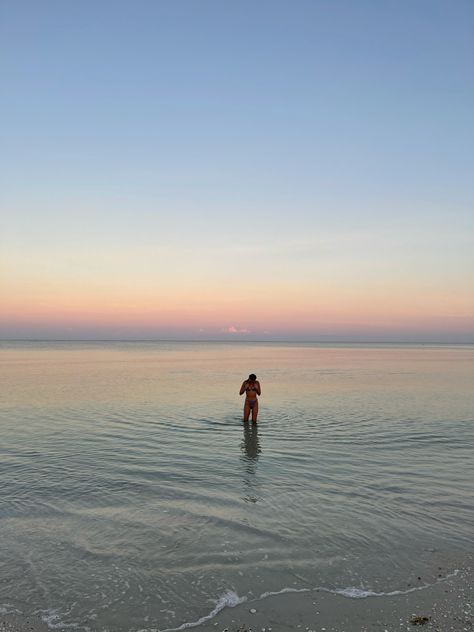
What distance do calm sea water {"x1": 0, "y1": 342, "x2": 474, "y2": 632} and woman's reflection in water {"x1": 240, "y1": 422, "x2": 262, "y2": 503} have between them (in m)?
0.07

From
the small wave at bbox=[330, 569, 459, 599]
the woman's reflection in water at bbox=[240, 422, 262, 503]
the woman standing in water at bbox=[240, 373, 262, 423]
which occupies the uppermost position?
the woman standing in water at bbox=[240, 373, 262, 423]

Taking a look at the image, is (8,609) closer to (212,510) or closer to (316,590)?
(316,590)

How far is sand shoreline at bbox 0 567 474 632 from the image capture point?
618 centimetres

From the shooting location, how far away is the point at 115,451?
15836 mm

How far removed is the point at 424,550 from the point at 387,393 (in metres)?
25.4

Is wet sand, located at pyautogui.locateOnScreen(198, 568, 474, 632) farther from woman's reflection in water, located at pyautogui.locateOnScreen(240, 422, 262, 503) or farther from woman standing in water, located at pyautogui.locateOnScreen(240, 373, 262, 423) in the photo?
woman standing in water, located at pyautogui.locateOnScreen(240, 373, 262, 423)

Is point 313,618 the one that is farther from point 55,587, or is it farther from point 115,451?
point 115,451

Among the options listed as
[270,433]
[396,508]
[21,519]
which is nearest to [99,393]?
[270,433]

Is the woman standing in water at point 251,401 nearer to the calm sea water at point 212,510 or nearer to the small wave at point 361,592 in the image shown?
the calm sea water at point 212,510

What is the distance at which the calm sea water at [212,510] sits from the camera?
717 cm

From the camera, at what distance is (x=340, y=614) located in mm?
6477

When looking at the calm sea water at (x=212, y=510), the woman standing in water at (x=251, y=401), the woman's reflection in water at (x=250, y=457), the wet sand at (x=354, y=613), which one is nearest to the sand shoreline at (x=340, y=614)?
the wet sand at (x=354, y=613)

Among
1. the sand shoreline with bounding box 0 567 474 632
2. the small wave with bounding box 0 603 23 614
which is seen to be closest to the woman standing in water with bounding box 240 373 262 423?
the sand shoreline with bounding box 0 567 474 632

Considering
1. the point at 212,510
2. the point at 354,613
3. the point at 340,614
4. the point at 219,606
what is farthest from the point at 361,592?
the point at 212,510
